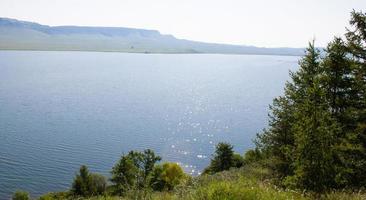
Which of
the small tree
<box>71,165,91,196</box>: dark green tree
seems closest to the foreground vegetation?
<box>71,165,91,196</box>: dark green tree

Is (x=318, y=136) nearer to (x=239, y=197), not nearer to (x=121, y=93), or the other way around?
(x=239, y=197)

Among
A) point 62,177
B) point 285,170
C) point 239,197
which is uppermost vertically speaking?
point 239,197

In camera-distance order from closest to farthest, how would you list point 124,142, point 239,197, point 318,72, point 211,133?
point 239,197
point 318,72
point 124,142
point 211,133

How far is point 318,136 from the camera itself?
13844 millimetres

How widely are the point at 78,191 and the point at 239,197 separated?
4942cm

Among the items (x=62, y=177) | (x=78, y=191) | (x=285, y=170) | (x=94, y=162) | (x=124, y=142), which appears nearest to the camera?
(x=285, y=170)

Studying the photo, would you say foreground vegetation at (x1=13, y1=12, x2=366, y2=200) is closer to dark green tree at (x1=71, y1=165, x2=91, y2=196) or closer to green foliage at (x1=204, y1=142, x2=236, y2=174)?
green foliage at (x1=204, y1=142, x2=236, y2=174)

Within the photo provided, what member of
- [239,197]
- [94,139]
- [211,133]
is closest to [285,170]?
[239,197]

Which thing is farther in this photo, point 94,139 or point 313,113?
point 94,139

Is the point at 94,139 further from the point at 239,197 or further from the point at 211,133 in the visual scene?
the point at 239,197

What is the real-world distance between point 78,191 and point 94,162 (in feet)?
58.0

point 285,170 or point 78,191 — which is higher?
point 285,170

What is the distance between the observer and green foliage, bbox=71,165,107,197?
5328 centimetres

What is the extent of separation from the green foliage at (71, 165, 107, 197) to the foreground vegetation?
30161 mm
